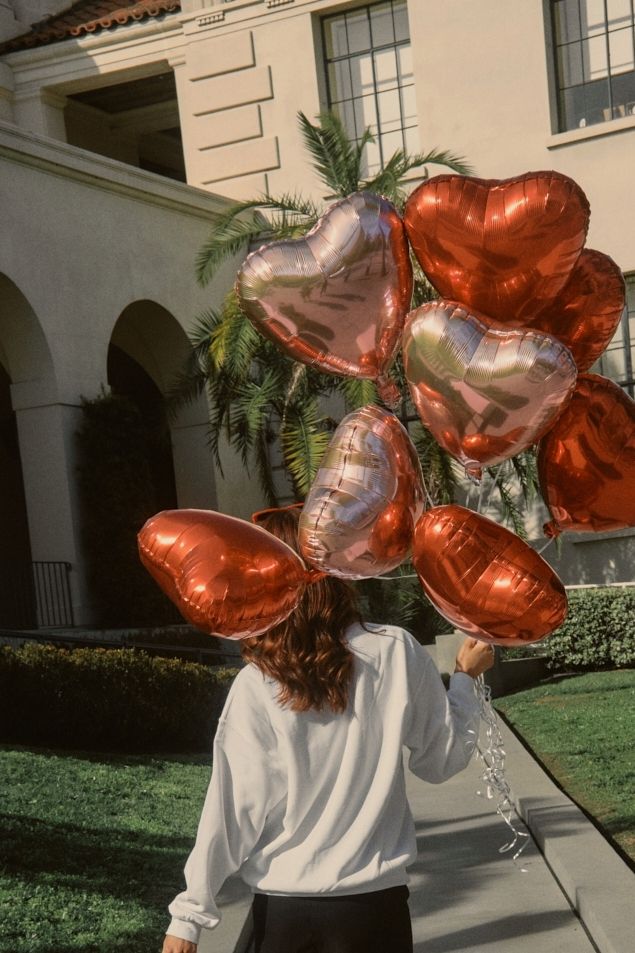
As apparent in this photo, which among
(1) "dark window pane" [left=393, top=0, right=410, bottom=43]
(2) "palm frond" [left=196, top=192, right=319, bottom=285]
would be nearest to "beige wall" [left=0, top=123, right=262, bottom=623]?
(2) "palm frond" [left=196, top=192, right=319, bottom=285]

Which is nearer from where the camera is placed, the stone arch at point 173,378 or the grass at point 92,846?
the grass at point 92,846

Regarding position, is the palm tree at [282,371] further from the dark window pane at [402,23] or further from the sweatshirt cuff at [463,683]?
the sweatshirt cuff at [463,683]

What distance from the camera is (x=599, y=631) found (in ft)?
46.8

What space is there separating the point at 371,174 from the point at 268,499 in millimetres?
4586

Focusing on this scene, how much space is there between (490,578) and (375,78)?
1529cm

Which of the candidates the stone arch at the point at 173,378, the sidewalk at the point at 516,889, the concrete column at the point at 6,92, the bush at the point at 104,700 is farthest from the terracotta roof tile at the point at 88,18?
the sidewalk at the point at 516,889

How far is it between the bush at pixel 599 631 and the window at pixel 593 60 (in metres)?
5.99

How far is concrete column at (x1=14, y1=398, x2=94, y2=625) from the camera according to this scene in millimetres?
14180

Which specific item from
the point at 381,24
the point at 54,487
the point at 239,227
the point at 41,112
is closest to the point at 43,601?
the point at 54,487

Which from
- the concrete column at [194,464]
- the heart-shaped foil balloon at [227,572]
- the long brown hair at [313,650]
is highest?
the heart-shaped foil balloon at [227,572]

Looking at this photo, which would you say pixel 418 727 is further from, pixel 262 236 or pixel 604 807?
pixel 262 236

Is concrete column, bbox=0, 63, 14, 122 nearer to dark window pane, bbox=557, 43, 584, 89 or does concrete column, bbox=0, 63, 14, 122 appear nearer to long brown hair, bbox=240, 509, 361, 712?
dark window pane, bbox=557, 43, 584, 89

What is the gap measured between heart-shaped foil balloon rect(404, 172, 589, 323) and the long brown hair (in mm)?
805

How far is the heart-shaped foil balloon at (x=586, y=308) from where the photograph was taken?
3301 mm
